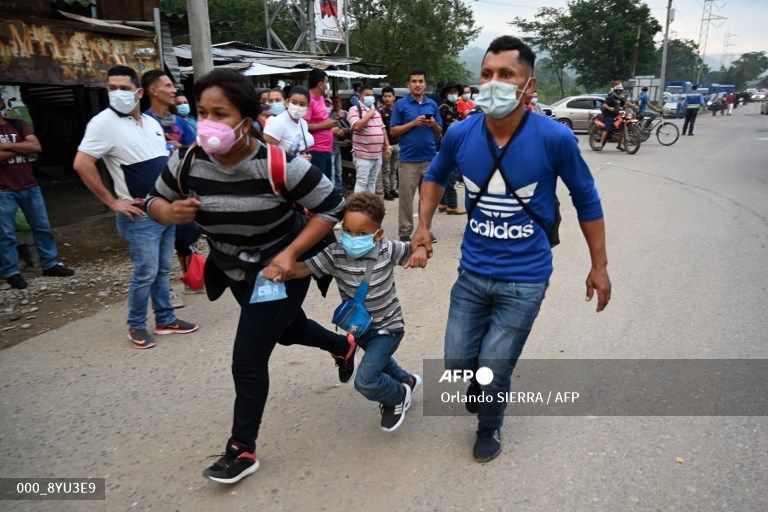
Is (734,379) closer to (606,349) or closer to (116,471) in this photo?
(606,349)

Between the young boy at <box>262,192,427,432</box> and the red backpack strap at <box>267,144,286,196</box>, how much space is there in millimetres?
394

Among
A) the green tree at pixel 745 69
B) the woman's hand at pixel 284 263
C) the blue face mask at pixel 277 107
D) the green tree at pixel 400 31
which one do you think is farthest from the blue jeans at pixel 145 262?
the green tree at pixel 745 69

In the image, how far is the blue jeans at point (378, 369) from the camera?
260 centimetres

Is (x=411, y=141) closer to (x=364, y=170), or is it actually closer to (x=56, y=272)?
(x=364, y=170)

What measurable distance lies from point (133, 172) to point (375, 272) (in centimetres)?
219

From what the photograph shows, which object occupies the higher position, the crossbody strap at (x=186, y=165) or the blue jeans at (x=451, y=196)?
the crossbody strap at (x=186, y=165)

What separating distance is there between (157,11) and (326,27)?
12.3 meters

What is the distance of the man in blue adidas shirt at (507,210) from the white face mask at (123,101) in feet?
7.77

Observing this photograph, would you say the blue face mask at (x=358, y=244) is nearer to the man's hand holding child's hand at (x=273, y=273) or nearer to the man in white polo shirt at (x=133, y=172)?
the man's hand holding child's hand at (x=273, y=273)

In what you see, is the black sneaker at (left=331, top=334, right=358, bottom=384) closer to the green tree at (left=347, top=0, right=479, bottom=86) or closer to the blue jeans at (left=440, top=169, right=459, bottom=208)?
the blue jeans at (left=440, top=169, right=459, bottom=208)

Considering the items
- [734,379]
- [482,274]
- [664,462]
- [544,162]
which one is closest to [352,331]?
[482,274]

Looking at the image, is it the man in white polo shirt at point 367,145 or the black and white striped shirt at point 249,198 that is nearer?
the black and white striped shirt at point 249,198

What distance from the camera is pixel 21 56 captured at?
557cm

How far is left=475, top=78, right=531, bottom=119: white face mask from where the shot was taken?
2.26 meters
